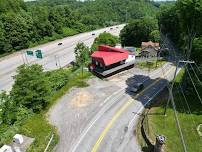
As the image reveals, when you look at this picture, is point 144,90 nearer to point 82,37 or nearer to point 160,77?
point 160,77

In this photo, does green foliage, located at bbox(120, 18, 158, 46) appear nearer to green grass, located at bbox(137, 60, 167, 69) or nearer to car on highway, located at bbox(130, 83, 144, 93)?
green grass, located at bbox(137, 60, 167, 69)

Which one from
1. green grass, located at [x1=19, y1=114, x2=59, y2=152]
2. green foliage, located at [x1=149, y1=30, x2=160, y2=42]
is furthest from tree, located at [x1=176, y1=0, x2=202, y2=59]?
green foliage, located at [x1=149, y1=30, x2=160, y2=42]

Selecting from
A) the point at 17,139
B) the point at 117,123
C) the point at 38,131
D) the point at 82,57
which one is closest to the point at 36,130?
the point at 38,131

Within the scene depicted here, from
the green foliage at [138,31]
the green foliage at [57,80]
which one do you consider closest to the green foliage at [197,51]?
the green foliage at [57,80]

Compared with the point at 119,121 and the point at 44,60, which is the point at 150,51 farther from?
the point at 119,121

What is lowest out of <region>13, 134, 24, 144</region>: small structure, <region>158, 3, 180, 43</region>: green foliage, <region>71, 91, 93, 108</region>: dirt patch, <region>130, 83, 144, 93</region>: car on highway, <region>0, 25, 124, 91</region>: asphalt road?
<region>0, 25, 124, 91</region>: asphalt road

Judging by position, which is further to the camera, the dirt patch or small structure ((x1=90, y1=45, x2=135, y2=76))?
small structure ((x1=90, y1=45, x2=135, y2=76))
